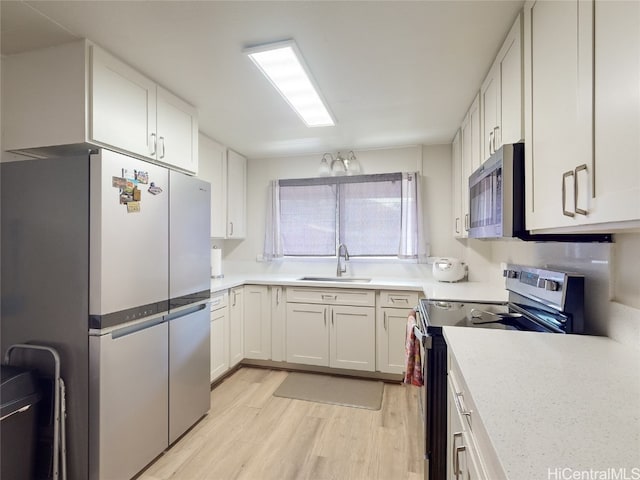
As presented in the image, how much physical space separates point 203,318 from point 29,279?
0.94m

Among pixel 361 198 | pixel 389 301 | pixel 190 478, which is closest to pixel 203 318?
pixel 190 478

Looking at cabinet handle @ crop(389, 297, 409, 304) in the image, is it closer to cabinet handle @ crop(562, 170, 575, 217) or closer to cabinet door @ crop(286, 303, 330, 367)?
cabinet door @ crop(286, 303, 330, 367)

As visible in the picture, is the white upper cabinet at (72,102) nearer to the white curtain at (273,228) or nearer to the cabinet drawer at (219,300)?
the cabinet drawer at (219,300)

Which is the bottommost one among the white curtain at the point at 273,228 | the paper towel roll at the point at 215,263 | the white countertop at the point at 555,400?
the white countertop at the point at 555,400

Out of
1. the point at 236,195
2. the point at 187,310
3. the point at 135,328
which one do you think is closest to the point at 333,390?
the point at 187,310

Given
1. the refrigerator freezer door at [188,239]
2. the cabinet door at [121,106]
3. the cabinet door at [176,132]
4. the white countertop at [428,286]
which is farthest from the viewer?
the white countertop at [428,286]

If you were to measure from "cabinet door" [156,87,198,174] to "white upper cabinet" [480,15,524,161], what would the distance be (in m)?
1.94

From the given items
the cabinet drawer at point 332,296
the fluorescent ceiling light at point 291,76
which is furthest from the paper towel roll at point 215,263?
the fluorescent ceiling light at point 291,76

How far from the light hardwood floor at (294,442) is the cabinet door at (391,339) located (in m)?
0.24

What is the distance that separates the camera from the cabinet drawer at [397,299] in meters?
2.68

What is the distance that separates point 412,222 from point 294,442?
7.29ft

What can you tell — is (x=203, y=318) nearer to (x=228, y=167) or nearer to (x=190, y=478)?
(x=190, y=478)

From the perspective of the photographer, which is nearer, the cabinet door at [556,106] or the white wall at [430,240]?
the cabinet door at [556,106]

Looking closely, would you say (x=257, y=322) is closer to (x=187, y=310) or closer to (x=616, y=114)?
(x=187, y=310)
